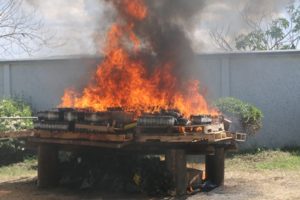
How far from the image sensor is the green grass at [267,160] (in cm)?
1338

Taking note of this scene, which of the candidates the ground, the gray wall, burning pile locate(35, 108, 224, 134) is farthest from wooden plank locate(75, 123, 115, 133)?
the gray wall

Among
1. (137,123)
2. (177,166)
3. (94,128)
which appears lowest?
(177,166)

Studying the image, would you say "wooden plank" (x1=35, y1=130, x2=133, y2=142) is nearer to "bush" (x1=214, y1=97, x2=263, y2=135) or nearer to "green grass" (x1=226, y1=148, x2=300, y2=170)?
"green grass" (x1=226, y1=148, x2=300, y2=170)

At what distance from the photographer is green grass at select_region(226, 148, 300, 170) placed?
43.9 feet

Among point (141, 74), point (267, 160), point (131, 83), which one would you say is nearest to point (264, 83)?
point (267, 160)

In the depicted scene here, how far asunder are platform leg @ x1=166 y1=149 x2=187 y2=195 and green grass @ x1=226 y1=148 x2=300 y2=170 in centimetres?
449

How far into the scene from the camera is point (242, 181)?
1130 cm

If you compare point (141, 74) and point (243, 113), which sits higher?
point (141, 74)

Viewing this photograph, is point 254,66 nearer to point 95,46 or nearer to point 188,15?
point 188,15

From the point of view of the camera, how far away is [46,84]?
18.5 m

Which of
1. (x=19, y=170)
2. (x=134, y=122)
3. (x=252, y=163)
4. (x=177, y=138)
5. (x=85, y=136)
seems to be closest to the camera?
(x=177, y=138)

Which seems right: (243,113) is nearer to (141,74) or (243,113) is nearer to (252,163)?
(252,163)

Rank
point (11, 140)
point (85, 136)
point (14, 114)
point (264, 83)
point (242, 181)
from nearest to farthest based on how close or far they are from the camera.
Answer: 1. point (85, 136)
2. point (242, 181)
3. point (11, 140)
4. point (14, 114)
5. point (264, 83)

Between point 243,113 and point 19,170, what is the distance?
6656 millimetres
